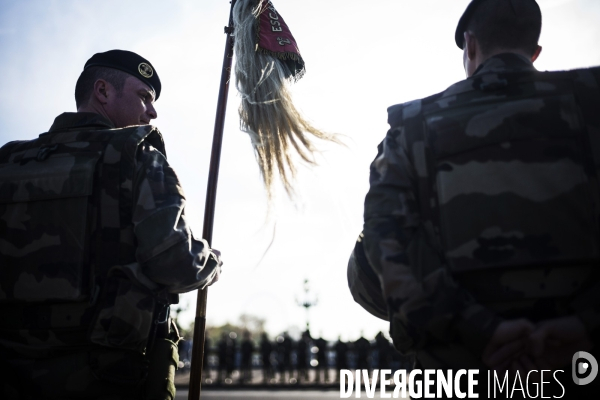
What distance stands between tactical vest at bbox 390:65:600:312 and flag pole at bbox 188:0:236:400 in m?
1.55

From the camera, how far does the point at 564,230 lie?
1.88 meters

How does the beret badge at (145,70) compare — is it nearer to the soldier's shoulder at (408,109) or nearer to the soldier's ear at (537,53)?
the soldier's shoulder at (408,109)

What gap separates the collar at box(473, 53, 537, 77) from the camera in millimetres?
2242

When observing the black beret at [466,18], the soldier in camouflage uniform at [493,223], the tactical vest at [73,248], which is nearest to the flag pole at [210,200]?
the tactical vest at [73,248]

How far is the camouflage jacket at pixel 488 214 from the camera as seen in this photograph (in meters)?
1.86

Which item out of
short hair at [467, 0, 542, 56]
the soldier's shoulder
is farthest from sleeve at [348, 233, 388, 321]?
short hair at [467, 0, 542, 56]

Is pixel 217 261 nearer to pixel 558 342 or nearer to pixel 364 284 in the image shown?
pixel 364 284

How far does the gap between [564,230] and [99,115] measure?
7.22 ft

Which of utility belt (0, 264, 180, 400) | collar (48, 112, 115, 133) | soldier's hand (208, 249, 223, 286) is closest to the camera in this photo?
utility belt (0, 264, 180, 400)

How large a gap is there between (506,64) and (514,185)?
57cm

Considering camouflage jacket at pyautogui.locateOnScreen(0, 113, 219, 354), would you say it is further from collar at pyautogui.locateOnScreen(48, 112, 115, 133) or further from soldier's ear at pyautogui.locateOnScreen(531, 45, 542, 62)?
soldier's ear at pyautogui.locateOnScreen(531, 45, 542, 62)

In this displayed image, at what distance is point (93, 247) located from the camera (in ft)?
8.09

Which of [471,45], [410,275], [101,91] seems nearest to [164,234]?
[410,275]

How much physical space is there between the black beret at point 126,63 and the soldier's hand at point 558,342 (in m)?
2.48
